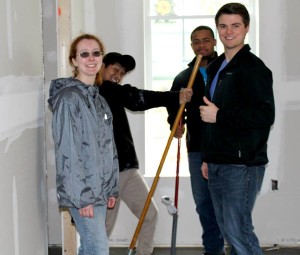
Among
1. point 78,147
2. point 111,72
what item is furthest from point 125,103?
point 78,147

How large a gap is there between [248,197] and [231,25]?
82 cm

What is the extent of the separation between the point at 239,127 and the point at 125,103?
2.84ft

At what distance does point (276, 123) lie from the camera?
4.29m

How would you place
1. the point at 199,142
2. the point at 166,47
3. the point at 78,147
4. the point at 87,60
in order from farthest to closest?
1. the point at 166,47
2. the point at 199,142
3. the point at 87,60
4. the point at 78,147

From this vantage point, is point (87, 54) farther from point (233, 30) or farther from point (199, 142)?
point (199, 142)

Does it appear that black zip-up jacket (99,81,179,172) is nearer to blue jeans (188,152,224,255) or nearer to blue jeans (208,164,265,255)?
blue jeans (188,152,224,255)

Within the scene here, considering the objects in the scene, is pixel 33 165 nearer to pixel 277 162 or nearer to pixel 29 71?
pixel 29 71

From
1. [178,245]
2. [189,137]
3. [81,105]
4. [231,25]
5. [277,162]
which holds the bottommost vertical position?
[178,245]

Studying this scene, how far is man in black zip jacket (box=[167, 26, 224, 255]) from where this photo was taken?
3.70 meters

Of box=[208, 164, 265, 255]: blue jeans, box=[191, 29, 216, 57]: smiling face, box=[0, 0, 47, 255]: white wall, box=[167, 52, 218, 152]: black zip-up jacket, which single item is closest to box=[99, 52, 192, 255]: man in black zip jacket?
box=[167, 52, 218, 152]: black zip-up jacket

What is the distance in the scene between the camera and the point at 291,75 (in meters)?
4.25

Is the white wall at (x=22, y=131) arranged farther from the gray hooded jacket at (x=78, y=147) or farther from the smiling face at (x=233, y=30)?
the smiling face at (x=233, y=30)

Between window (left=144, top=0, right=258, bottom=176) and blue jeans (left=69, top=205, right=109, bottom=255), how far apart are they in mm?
1901

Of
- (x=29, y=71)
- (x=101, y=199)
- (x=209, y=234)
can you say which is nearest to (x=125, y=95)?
(x=29, y=71)
